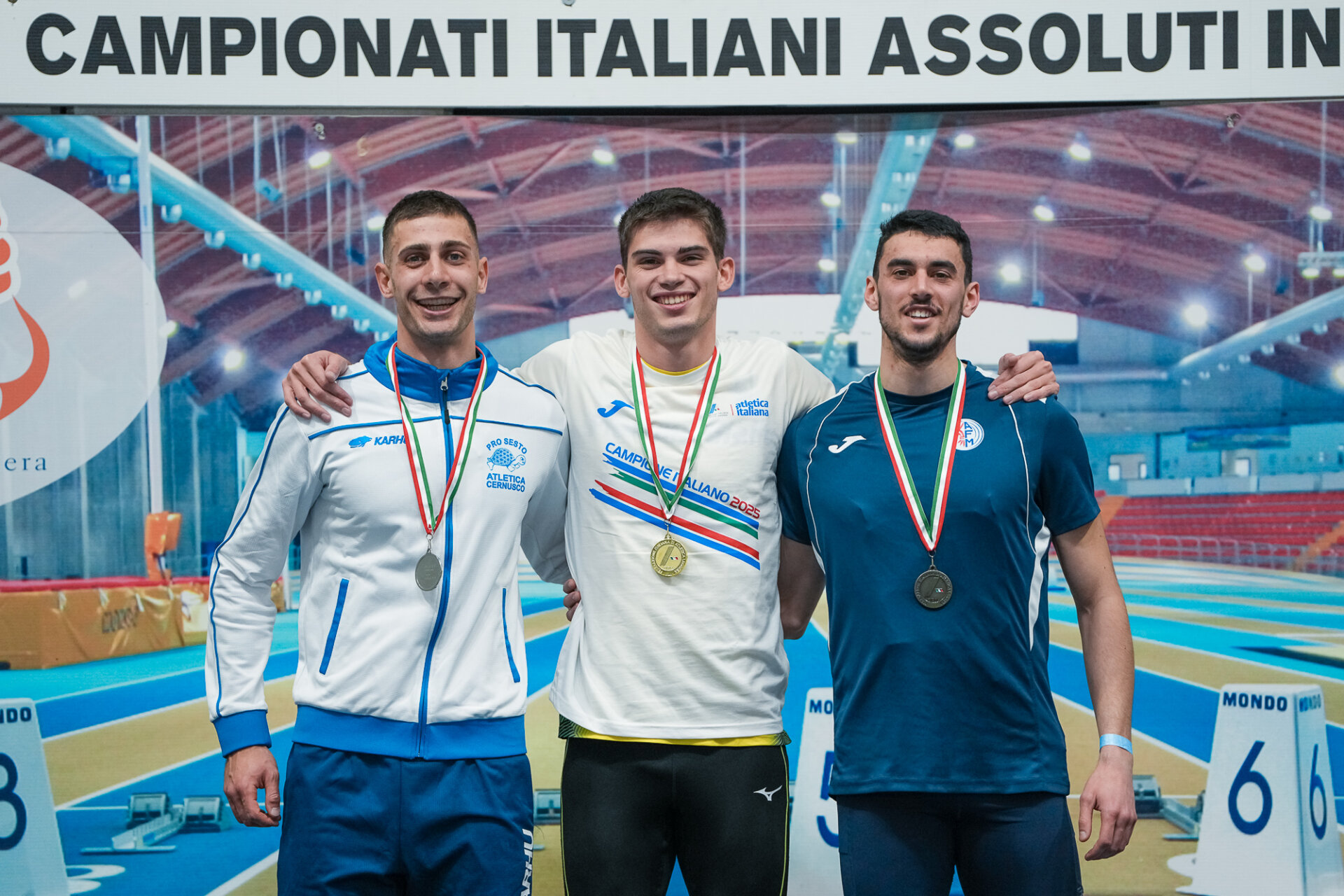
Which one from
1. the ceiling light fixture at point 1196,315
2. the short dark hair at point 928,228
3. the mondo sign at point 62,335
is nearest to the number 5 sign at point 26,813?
the mondo sign at point 62,335

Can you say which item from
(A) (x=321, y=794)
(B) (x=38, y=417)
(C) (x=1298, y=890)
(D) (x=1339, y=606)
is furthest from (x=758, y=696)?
(B) (x=38, y=417)

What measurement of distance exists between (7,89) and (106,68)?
357 mm

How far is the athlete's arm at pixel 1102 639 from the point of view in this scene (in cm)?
216

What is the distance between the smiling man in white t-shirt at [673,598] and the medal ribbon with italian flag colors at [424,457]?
0.13m

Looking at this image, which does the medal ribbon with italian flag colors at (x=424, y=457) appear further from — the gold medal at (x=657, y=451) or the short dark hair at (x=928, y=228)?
the short dark hair at (x=928, y=228)

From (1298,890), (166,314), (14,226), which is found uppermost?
(14,226)

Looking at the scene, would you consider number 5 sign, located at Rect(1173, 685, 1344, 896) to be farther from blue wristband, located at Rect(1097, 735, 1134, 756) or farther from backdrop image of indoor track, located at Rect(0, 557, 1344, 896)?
blue wristband, located at Rect(1097, 735, 1134, 756)

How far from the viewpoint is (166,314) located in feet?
12.9

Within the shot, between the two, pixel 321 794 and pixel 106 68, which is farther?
pixel 106 68

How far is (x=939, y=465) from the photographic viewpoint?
7.22 feet

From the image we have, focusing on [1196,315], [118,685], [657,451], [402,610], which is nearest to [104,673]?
[118,685]

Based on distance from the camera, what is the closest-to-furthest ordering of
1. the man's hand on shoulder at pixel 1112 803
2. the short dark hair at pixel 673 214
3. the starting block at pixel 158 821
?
the man's hand on shoulder at pixel 1112 803 → the short dark hair at pixel 673 214 → the starting block at pixel 158 821

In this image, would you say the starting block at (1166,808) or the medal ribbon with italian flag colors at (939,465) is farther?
the starting block at (1166,808)

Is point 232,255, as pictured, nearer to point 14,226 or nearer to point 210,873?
point 14,226
